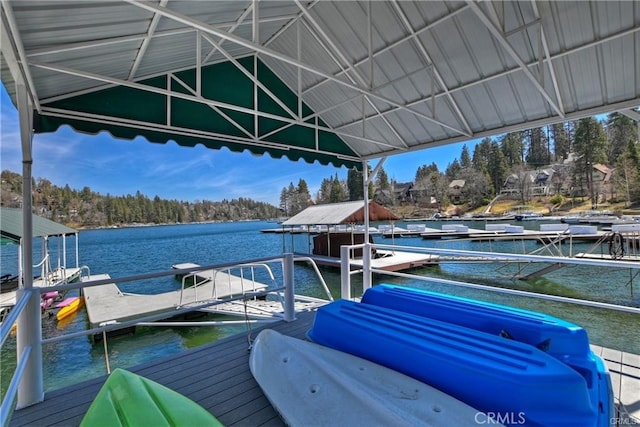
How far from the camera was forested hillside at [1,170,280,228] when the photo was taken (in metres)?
25.8

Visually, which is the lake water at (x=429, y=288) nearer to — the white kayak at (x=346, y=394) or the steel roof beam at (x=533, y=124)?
the steel roof beam at (x=533, y=124)

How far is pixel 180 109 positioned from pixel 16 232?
22.4ft

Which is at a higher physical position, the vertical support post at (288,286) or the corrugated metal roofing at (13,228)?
the corrugated metal roofing at (13,228)

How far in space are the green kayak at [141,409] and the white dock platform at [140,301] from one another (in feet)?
19.6

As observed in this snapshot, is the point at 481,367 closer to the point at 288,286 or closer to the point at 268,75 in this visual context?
the point at 288,286

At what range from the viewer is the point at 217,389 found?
2016 mm

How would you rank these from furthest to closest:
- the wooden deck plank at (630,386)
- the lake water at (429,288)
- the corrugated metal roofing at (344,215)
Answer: the corrugated metal roofing at (344,215), the lake water at (429,288), the wooden deck plank at (630,386)

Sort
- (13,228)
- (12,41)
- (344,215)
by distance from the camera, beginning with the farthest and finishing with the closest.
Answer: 1. (344,215)
2. (13,228)
3. (12,41)

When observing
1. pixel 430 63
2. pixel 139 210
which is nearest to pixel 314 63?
pixel 430 63

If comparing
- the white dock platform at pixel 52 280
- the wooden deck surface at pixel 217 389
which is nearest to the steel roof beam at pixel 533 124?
the wooden deck surface at pixel 217 389

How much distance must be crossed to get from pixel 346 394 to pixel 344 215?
1176cm

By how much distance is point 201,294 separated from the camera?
907cm

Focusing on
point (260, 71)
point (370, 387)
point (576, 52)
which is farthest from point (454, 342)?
point (260, 71)

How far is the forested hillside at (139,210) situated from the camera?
25781 mm
